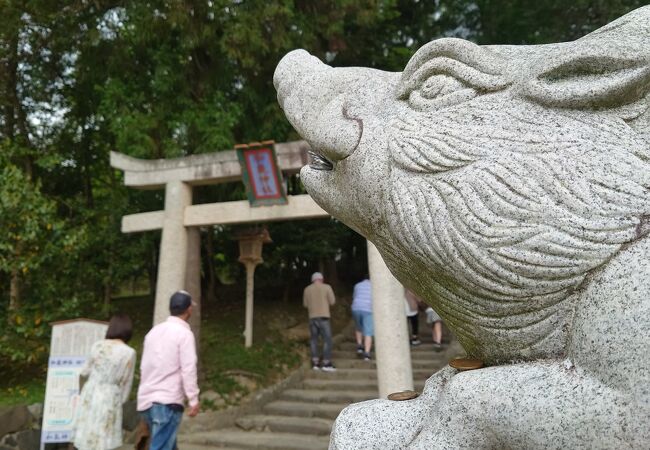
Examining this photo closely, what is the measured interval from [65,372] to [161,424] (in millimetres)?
2334

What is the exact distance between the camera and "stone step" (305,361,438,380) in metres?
7.56

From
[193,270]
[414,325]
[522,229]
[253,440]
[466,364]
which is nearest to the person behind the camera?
[522,229]

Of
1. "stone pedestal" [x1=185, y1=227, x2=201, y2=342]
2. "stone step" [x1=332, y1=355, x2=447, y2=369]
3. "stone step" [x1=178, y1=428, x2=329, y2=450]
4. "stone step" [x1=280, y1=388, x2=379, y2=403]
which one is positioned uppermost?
"stone pedestal" [x1=185, y1=227, x2=201, y2=342]

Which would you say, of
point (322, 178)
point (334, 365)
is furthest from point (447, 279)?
point (334, 365)

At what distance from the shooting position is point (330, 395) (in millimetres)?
7141

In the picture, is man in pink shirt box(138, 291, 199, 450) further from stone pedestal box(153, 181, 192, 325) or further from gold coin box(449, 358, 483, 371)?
stone pedestal box(153, 181, 192, 325)

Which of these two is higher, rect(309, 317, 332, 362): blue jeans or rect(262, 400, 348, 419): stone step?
rect(309, 317, 332, 362): blue jeans

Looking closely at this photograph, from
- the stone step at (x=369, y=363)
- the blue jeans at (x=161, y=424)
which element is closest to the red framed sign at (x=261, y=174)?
the blue jeans at (x=161, y=424)

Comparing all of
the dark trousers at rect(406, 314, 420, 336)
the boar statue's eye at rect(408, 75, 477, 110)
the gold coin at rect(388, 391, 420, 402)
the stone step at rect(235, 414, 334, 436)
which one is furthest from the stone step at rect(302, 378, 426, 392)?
the boar statue's eye at rect(408, 75, 477, 110)

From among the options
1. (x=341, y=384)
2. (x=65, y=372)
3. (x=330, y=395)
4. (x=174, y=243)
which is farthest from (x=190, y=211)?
(x=341, y=384)

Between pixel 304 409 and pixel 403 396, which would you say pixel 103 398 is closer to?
pixel 403 396

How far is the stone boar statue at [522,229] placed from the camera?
1157mm

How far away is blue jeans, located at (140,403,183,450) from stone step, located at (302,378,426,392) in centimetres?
426

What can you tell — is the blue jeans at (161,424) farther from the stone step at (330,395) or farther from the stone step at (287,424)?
the stone step at (330,395)
